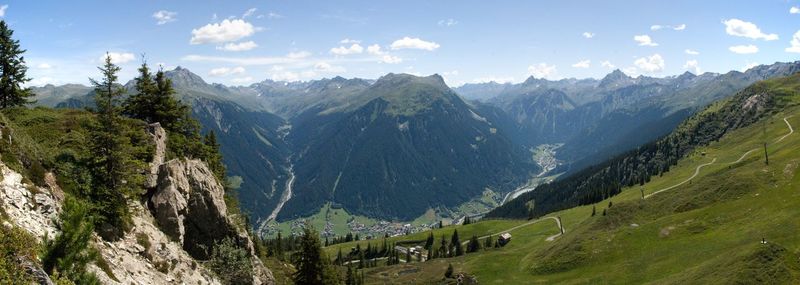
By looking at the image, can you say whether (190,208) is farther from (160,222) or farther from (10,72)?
(10,72)

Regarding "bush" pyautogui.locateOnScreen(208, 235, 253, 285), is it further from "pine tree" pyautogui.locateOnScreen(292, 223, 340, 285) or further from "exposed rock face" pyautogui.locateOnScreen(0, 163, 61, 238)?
"exposed rock face" pyautogui.locateOnScreen(0, 163, 61, 238)

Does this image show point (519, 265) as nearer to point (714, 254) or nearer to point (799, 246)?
point (714, 254)

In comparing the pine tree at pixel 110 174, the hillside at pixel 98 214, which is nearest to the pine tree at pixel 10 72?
the hillside at pixel 98 214

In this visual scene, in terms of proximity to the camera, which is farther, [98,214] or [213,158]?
[213,158]

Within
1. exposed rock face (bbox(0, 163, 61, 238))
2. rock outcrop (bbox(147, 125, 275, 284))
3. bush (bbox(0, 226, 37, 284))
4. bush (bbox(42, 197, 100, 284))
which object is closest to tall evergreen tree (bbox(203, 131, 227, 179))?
rock outcrop (bbox(147, 125, 275, 284))

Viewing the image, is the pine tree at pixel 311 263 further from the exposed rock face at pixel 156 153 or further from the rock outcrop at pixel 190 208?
the exposed rock face at pixel 156 153

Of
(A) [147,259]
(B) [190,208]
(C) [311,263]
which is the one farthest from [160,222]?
(C) [311,263]
